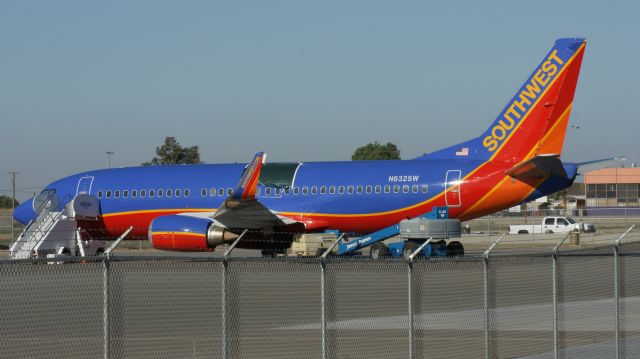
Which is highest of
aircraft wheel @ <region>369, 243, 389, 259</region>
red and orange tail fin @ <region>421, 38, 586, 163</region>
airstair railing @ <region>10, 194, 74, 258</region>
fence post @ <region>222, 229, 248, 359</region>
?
red and orange tail fin @ <region>421, 38, 586, 163</region>

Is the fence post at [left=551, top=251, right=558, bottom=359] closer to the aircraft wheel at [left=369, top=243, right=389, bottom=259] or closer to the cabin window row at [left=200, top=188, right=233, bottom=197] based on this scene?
the aircraft wheel at [left=369, top=243, right=389, bottom=259]

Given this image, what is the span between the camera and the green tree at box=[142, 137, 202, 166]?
329 feet

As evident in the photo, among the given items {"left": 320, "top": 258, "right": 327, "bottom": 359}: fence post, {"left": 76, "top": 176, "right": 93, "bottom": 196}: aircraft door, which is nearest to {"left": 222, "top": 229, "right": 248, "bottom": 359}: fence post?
{"left": 320, "top": 258, "right": 327, "bottom": 359}: fence post

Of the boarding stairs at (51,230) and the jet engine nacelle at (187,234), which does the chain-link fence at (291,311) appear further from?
the boarding stairs at (51,230)

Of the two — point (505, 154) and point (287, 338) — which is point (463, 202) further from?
point (287, 338)

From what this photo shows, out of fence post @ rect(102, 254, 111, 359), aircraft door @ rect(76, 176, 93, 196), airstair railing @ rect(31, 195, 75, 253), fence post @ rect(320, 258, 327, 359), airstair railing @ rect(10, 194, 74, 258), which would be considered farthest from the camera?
aircraft door @ rect(76, 176, 93, 196)

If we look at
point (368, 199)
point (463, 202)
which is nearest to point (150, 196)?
point (368, 199)

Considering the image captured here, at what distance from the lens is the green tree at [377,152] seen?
12619cm

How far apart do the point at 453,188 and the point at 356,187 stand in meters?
3.03

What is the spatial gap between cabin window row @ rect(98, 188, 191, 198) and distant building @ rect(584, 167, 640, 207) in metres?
87.1

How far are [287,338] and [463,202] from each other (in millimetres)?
20361

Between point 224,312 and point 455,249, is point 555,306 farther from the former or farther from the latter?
point 455,249

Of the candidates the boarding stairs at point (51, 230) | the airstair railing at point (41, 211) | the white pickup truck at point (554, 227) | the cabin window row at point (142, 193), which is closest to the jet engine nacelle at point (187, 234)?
the boarding stairs at point (51, 230)

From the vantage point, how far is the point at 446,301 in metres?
17.1
